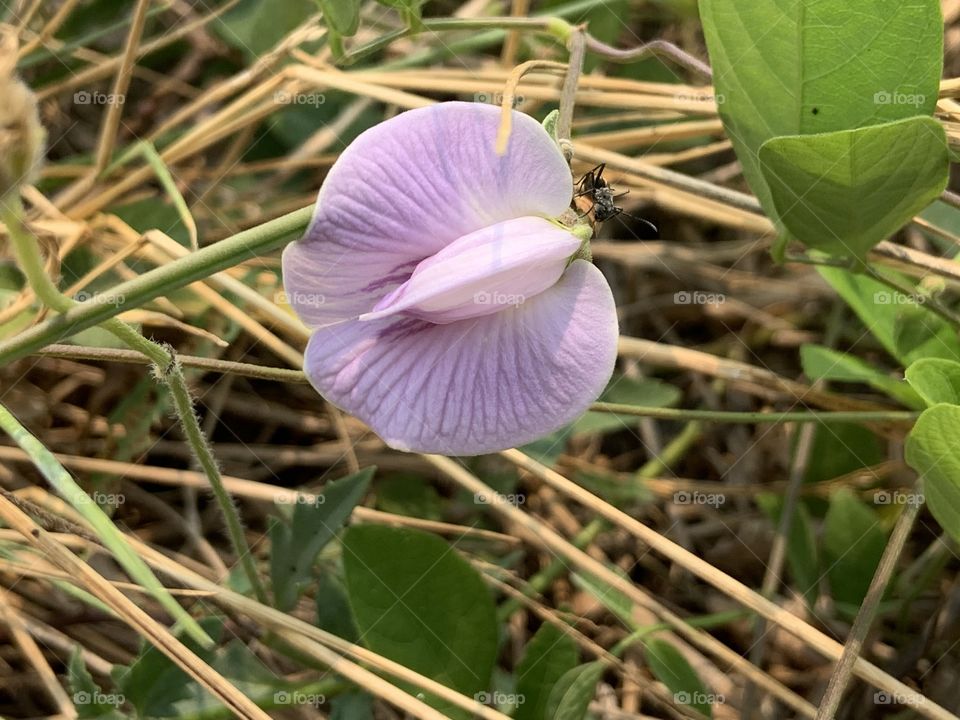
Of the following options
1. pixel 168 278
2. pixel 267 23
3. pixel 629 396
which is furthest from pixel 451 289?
pixel 267 23

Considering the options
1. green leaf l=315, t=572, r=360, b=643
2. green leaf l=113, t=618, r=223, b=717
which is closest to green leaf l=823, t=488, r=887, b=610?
green leaf l=315, t=572, r=360, b=643

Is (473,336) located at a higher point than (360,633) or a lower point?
higher

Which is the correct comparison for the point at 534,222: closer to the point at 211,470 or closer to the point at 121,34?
the point at 211,470

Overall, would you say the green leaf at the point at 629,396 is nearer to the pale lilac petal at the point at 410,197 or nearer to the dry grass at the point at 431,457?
the dry grass at the point at 431,457

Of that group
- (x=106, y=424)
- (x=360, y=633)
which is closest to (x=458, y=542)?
(x=360, y=633)

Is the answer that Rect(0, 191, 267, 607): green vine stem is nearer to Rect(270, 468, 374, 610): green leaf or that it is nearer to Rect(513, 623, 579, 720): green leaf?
Rect(270, 468, 374, 610): green leaf

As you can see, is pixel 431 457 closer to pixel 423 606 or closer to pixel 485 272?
pixel 423 606
